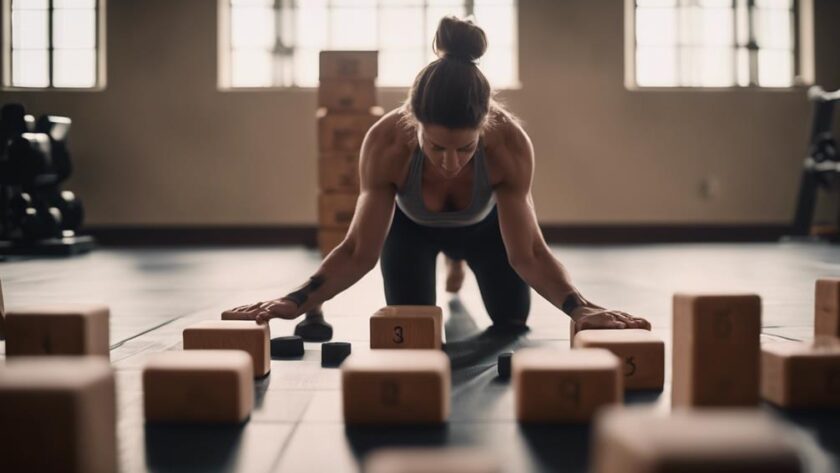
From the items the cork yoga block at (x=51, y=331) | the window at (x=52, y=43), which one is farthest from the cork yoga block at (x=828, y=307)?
the window at (x=52, y=43)

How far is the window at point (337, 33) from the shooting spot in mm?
7348

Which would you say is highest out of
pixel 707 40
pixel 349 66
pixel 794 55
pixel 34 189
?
pixel 707 40

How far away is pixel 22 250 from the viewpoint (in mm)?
5852

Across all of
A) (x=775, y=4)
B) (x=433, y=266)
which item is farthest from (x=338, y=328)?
(x=775, y=4)

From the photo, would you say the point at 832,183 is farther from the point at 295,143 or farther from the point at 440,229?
the point at 440,229

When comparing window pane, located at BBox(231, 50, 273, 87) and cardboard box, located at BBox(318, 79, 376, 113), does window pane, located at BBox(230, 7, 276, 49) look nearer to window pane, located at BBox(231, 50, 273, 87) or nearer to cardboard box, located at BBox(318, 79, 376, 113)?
window pane, located at BBox(231, 50, 273, 87)

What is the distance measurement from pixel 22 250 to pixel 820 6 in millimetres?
7475

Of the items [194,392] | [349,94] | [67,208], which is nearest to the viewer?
[194,392]

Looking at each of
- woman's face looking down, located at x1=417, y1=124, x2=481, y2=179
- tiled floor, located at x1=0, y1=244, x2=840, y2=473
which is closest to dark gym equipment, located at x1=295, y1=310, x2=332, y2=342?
tiled floor, located at x1=0, y1=244, x2=840, y2=473

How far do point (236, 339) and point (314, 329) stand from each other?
57cm

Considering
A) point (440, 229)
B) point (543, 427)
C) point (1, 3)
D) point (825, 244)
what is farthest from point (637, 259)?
point (1, 3)

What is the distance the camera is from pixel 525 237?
6.68 ft

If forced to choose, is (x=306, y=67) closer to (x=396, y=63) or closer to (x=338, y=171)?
(x=396, y=63)

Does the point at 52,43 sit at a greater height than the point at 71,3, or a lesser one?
lesser
